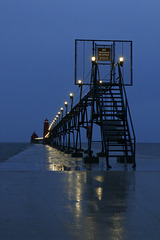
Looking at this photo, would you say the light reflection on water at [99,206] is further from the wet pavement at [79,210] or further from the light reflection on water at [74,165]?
the light reflection on water at [74,165]

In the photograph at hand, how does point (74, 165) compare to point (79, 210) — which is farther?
point (74, 165)

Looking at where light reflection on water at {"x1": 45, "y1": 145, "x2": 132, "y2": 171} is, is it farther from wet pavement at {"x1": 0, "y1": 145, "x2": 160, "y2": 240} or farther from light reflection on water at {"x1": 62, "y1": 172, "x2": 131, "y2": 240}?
wet pavement at {"x1": 0, "y1": 145, "x2": 160, "y2": 240}

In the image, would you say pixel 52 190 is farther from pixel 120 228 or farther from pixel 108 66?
pixel 108 66

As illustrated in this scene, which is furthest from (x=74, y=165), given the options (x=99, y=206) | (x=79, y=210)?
(x=79, y=210)

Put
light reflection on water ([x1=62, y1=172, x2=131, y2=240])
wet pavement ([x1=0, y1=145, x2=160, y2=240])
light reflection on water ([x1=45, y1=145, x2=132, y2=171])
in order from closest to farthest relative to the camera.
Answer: wet pavement ([x1=0, y1=145, x2=160, y2=240]) → light reflection on water ([x1=62, y1=172, x2=131, y2=240]) → light reflection on water ([x1=45, y1=145, x2=132, y2=171])

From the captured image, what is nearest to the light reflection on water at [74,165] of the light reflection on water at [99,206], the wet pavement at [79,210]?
the light reflection on water at [99,206]

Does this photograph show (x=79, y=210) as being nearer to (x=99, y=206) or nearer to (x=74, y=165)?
(x=99, y=206)

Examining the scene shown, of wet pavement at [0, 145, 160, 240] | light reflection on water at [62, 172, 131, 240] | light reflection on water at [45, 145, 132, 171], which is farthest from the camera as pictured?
light reflection on water at [45, 145, 132, 171]

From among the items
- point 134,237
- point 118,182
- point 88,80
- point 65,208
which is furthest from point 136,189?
point 88,80

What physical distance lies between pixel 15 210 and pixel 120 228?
6.93 feet

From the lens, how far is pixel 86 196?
7453 mm

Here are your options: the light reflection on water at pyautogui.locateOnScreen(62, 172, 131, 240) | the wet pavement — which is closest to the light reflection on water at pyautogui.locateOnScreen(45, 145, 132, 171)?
the light reflection on water at pyautogui.locateOnScreen(62, 172, 131, 240)

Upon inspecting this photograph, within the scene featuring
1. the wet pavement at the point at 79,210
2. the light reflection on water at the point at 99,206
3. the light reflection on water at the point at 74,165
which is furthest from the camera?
the light reflection on water at the point at 74,165

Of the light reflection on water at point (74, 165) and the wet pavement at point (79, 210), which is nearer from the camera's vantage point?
the wet pavement at point (79, 210)
